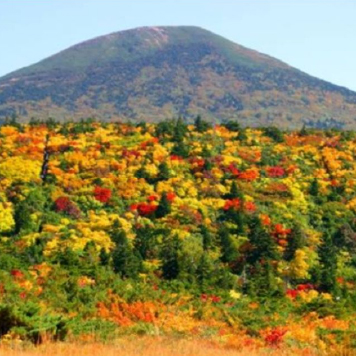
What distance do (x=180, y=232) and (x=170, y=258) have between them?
197 inches

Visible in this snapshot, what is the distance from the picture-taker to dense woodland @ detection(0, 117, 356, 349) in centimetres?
2952

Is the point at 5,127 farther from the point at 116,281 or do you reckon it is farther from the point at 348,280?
the point at 348,280

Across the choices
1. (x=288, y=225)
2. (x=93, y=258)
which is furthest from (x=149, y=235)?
(x=288, y=225)

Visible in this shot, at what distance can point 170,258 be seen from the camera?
42.1 meters

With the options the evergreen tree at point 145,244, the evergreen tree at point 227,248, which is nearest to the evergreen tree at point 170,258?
the evergreen tree at point 145,244

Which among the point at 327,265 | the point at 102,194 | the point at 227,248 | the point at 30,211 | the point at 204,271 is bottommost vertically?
the point at 204,271

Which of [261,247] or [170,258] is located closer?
[170,258]

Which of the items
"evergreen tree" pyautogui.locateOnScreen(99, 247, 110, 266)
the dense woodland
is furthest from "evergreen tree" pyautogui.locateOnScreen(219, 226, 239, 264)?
"evergreen tree" pyautogui.locateOnScreen(99, 247, 110, 266)

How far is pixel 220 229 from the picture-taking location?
1868 inches

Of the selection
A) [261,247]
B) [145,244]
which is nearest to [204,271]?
[145,244]

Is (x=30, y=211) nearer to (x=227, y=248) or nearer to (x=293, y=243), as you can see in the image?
(x=227, y=248)

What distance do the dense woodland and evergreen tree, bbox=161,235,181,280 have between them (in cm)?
10

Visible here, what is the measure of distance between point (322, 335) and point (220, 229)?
24856 millimetres

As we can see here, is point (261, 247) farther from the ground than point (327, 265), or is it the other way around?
point (261, 247)
